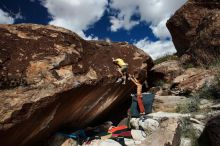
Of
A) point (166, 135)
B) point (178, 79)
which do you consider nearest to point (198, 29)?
point (178, 79)

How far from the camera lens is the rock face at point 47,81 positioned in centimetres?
461

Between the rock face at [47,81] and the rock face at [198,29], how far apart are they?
187 inches

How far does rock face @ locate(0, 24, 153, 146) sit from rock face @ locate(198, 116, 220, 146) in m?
2.47

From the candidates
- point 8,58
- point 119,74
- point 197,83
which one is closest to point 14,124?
point 8,58

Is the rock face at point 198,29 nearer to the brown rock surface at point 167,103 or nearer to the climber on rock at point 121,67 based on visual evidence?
the brown rock surface at point 167,103

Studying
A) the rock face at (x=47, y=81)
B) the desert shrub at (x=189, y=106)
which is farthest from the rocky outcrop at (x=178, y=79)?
the rock face at (x=47, y=81)

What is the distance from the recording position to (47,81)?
5.07 m

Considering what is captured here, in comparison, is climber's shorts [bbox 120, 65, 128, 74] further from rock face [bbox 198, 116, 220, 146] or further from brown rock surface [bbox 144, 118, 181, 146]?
rock face [bbox 198, 116, 220, 146]

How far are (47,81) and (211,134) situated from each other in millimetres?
3420

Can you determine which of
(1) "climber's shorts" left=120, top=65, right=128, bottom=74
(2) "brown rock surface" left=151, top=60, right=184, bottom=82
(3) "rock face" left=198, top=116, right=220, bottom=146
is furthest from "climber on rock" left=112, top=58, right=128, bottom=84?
(2) "brown rock surface" left=151, top=60, right=184, bottom=82

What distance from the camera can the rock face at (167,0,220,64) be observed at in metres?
10.2

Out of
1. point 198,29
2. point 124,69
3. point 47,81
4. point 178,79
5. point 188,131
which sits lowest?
point 188,131

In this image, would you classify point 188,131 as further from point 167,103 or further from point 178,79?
point 178,79

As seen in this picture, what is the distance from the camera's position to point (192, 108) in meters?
7.31
